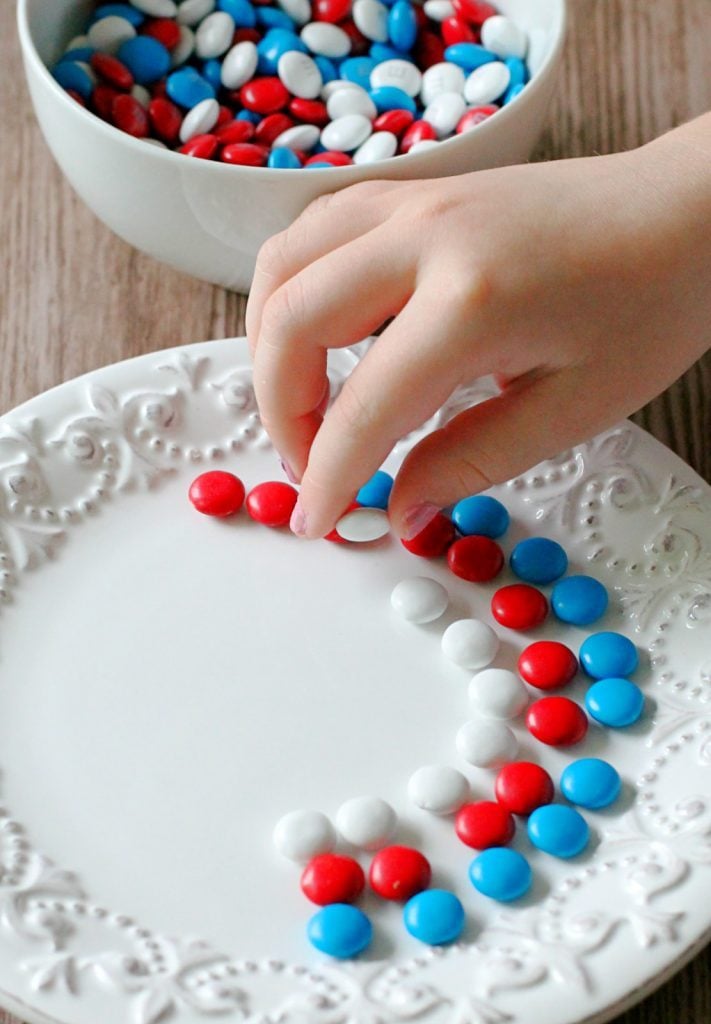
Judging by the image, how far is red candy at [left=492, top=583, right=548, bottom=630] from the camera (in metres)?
0.70

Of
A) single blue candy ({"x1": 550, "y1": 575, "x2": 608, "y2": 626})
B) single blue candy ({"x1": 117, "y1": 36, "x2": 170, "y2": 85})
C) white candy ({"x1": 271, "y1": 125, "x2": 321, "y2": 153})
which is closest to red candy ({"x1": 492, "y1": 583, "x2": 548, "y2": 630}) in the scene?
single blue candy ({"x1": 550, "y1": 575, "x2": 608, "y2": 626})

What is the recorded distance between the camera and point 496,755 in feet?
2.12

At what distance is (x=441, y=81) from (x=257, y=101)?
0.42ft

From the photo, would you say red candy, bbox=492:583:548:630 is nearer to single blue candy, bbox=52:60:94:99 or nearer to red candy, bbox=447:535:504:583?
red candy, bbox=447:535:504:583

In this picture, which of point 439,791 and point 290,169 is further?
point 290,169

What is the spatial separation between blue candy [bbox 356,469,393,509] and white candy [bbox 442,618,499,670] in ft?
0.32

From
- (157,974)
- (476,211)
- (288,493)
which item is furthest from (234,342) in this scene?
(157,974)

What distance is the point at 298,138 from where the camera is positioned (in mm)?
873

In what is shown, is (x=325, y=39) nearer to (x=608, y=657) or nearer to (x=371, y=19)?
(x=371, y=19)

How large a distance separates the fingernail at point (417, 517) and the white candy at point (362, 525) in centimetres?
2

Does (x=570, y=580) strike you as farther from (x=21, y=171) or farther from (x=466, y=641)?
(x=21, y=171)

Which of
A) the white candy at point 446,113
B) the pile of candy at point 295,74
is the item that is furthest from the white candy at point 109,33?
the white candy at point 446,113

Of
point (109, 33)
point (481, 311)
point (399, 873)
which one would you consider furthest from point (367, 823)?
point (109, 33)

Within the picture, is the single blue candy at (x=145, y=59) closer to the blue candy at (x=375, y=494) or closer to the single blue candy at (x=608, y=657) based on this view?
the blue candy at (x=375, y=494)
